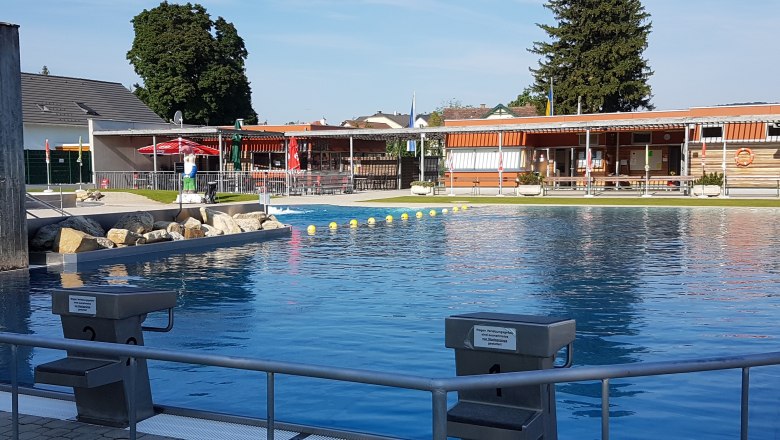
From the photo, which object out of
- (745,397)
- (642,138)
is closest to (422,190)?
(642,138)

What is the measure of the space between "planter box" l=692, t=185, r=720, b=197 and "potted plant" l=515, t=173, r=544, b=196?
7574mm

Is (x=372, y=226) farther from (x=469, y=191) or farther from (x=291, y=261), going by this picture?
(x=469, y=191)

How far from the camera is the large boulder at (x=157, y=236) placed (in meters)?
19.0

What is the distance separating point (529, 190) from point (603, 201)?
19.2 ft

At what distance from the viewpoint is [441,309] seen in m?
11.5

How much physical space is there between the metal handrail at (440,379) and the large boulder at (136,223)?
1557cm

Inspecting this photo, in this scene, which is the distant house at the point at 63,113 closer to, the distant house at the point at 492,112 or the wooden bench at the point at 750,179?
the distant house at the point at 492,112

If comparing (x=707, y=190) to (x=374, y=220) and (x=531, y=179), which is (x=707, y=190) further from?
(x=374, y=220)

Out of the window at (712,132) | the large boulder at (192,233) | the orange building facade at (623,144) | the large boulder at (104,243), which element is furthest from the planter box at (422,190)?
the large boulder at (104,243)

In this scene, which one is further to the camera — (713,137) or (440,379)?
(713,137)

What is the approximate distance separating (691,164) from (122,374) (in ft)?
132

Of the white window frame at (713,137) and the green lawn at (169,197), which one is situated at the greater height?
the white window frame at (713,137)

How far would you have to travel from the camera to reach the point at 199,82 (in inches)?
2596

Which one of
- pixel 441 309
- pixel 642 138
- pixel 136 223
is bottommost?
pixel 441 309
